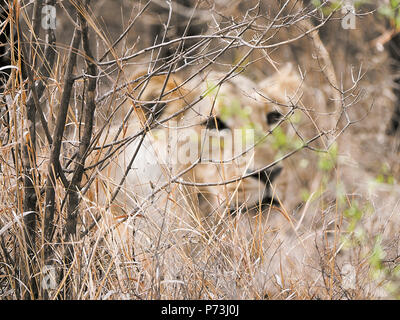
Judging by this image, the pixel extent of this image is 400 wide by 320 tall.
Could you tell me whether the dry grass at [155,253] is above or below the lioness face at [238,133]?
below

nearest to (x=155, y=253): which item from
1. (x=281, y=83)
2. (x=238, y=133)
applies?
(x=238, y=133)

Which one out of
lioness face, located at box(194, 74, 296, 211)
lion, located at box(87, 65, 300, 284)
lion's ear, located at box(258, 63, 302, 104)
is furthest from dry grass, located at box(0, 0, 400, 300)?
lion's ear, located at box(258, 63, 302, 104)

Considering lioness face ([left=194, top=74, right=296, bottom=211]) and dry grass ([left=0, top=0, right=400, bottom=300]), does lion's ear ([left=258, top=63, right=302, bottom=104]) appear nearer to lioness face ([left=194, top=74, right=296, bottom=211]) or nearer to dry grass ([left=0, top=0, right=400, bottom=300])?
lioness face ([left=194, top=74, right=296, bottom=211])

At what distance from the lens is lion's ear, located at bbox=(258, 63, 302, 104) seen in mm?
2122

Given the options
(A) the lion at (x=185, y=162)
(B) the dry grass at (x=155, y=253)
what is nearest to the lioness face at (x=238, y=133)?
(A) the lion at (x=185, y=162)

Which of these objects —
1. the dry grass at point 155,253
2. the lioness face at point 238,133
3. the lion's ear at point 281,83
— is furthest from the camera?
the lion's ear at point 281,83

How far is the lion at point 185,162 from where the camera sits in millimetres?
1011

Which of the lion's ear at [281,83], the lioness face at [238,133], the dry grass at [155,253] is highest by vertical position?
the lion's ear at [281,83]

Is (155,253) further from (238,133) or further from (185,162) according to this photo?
(238,133)

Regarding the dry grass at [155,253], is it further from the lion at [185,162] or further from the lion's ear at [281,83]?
the lion's ear at [281,83]

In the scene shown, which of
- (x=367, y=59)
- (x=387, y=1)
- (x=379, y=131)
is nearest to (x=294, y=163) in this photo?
(x=379, y=131)

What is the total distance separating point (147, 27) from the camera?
1.86m
